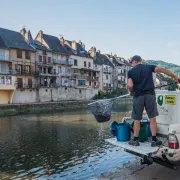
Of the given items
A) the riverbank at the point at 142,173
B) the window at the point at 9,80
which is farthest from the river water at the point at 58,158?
the window at the point at 9,80

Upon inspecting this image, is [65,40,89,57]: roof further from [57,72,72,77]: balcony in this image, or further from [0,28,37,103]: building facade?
[0,28,37,103]: building facade

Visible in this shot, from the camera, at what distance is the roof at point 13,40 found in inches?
1999

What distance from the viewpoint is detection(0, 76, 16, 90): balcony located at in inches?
1790

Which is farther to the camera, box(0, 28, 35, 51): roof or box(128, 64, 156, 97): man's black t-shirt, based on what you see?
box(0, 28, 35, 51): roof

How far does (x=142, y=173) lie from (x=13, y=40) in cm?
5089

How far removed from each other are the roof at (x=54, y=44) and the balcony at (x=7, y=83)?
1644cm

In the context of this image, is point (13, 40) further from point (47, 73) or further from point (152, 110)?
point (152, 110)

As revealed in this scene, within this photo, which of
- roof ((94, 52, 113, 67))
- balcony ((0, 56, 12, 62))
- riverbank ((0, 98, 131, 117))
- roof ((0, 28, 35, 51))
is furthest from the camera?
roof ((94, 52, 113, 67))

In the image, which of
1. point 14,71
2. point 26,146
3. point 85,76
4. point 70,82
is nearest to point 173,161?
point 26,146

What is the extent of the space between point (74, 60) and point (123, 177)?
61.2 meters

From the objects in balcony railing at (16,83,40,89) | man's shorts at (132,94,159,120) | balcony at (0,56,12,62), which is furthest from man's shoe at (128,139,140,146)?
balcony railing at (16,83,40,89)

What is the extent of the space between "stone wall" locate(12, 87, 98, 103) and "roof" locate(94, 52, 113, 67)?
41.9 feet

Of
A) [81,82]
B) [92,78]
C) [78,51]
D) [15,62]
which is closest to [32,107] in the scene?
[15,62]

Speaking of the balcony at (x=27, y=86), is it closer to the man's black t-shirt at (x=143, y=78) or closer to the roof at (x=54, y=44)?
the roof at (x=54, y=44)
